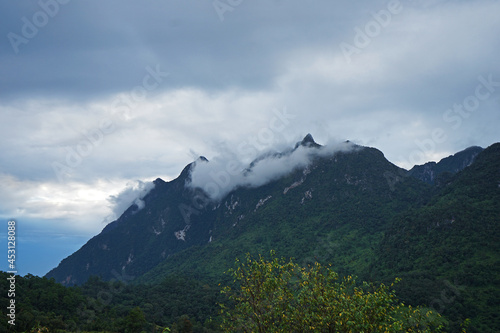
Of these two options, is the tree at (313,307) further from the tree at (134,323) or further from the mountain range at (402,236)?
the tree at (134,323)

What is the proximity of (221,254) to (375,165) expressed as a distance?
109 m

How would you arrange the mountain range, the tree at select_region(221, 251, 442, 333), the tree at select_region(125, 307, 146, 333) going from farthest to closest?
1. the mountain range
2. the tree at select_region(125, 307, 146, 333)
3. the tree at select_region(221, 251, 442, 333)

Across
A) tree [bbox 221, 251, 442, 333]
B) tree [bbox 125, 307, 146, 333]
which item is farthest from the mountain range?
tree [bbox 125, 307, 146, 333]

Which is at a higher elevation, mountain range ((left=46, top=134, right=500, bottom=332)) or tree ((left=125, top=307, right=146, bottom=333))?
mountain range ((left=46, top=134, right=500, bottom=332))

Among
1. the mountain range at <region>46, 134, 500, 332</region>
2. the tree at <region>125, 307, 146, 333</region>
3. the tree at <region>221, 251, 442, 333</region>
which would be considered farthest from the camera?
the mountain range at <region>46, 134, 500, 332</region>

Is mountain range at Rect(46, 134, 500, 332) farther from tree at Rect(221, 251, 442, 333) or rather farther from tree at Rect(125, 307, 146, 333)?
tree at Rect(125, 307, 146, 333)

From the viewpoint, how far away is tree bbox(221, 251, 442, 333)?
Answer: 45.4ft

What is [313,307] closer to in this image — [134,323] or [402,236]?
[134,323]

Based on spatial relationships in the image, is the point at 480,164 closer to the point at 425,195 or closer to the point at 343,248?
the point at 425,195

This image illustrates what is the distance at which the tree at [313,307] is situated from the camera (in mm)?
13844

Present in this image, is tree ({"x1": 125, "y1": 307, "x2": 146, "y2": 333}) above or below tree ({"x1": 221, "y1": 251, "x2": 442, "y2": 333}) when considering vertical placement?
below

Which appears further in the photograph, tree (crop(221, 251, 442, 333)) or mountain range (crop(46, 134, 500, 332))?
mountain range (crop(46, 134, 500, 332))

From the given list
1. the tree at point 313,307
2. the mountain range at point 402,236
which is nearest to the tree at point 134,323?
the mountain range at point 402,236

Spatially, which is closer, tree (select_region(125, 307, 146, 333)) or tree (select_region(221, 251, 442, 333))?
tree (select_region(221, 251, 442, 333))
